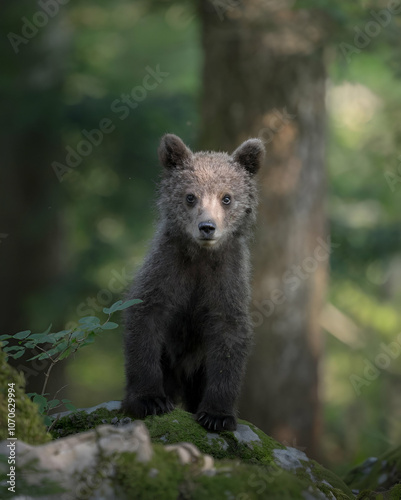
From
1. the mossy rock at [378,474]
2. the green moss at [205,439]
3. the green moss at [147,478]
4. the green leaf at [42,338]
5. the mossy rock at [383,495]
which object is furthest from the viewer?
the mossy rock at [378,474]

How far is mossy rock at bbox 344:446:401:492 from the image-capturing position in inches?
209

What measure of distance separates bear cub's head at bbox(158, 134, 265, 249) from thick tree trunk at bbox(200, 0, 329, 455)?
3.37 m

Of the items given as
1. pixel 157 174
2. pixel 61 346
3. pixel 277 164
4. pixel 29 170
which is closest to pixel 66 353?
pixel 61 346

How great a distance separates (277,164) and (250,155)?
138 inches

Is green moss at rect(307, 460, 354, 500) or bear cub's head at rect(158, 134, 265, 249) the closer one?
green moss at rect(307, 460, 354, 500)

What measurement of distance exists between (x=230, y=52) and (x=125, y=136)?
318 centimetres

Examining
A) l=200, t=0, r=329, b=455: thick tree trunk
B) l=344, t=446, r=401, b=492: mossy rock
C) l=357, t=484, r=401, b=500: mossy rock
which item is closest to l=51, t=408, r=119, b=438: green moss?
l=357, t=484, r=401, b=500: mossy rock

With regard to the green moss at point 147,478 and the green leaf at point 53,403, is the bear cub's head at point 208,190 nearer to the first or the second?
the green leaf at point 53,403

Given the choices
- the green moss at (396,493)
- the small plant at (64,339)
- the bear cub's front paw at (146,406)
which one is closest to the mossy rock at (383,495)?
the green moss at (396,493)

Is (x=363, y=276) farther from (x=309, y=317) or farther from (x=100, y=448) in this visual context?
(x=100, y=448)

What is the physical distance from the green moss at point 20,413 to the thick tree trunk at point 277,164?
5947 millimetres

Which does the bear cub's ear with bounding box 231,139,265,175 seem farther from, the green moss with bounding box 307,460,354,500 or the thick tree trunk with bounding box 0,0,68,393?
the thick tree trunk with bounding box 0,0,68,393

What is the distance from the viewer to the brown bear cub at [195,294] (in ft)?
16.3

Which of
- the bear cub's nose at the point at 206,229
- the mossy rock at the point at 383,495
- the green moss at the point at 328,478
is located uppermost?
the bear cub's nose at the point at 206,229
